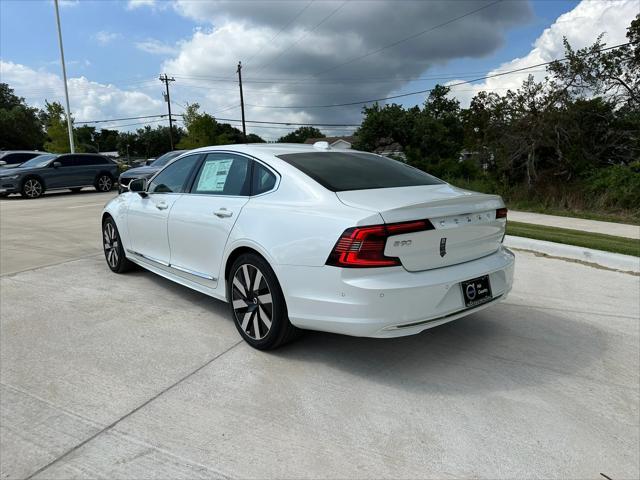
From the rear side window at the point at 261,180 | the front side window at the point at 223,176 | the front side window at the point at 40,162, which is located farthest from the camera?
the front side window at the point at 40,162

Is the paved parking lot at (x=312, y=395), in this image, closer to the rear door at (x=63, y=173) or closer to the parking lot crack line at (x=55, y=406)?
the parking lot crack line at (x=55, y=406)

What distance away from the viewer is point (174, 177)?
481cm

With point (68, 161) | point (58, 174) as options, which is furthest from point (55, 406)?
point (68, 161)

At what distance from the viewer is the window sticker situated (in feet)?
13.6

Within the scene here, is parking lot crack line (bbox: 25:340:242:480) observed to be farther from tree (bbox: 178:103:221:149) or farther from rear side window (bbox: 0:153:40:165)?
tree (bbox: 178:103:221:149)

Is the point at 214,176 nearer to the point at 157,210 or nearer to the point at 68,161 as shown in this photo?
the point at 157,210

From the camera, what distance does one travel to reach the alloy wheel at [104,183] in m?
19.1

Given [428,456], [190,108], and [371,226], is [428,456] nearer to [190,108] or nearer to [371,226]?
[371,226]

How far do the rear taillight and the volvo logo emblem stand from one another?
644mm

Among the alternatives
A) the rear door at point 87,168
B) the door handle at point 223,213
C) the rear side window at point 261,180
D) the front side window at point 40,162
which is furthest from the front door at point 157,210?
the rear door at point 87,168

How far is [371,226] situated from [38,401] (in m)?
2.30

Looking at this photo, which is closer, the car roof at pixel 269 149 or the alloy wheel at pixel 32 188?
the car roof at pixel 269 149

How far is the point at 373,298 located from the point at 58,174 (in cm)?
1801

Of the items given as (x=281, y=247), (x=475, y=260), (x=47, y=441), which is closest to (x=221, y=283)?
(x=281, y=247)
